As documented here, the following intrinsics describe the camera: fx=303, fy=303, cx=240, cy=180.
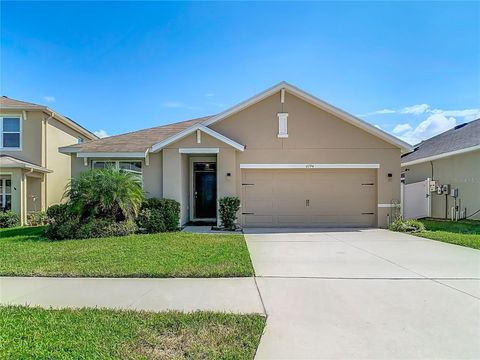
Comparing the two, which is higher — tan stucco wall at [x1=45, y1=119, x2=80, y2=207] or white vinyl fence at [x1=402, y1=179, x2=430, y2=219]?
tan stucco wall at [x1=45, y1=119, x2=80, y2=207]

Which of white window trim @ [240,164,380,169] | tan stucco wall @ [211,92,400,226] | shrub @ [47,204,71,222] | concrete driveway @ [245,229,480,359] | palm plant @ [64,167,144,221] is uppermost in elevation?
tan stucco wall @ [211,92,400,226]

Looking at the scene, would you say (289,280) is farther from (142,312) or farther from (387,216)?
(387,216)

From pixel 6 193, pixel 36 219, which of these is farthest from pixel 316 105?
pixel 6 193

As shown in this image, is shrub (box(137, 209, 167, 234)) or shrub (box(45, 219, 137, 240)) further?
shrub (box(137, 209, 167, 234))

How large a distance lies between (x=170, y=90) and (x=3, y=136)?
348 inches

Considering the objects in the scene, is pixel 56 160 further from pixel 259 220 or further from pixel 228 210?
pixel 259 220

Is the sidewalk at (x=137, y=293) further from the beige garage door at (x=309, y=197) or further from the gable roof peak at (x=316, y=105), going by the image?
the gable roof peak at (x=316, y=105)

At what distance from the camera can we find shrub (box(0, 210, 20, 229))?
1333 centimetres

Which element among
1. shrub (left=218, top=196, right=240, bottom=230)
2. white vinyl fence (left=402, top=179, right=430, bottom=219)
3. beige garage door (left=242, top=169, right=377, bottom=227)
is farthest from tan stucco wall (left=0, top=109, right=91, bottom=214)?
white vinyl fence (left=402, top=179, right=430, bottom=219)

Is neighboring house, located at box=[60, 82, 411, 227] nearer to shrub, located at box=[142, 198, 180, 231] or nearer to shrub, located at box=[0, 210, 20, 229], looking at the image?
shrub, located at box=[142, 198, 180, 231]

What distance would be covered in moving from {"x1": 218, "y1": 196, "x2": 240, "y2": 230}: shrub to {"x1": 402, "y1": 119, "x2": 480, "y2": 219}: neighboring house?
36.5 ft

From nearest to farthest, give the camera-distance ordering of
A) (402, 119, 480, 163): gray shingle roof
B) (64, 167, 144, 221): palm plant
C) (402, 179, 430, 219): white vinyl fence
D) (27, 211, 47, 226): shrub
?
(64, 167, 144, 221): palm plant, (27, 211, 47, 226): shrub, (402, 119, 480, 163): gray shingle roof, (402, 179, 430, 219): white vinyl fence

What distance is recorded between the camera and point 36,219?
14438mm

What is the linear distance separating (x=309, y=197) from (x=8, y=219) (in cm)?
1332
